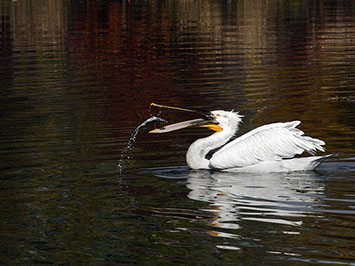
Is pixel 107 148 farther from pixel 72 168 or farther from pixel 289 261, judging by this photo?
pixel 289 261

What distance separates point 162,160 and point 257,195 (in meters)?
2.26

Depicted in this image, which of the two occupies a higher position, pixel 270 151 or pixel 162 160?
pixel 270 151

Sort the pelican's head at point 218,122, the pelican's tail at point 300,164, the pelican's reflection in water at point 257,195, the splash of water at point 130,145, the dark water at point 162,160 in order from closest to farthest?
the dark water at point 162,160, the pelican's reflection in water at point 257,195, the pelican's tail at point 300,164, the splash of water at point 130,145, the pelican's head at point 218,122

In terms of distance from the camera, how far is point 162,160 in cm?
1025

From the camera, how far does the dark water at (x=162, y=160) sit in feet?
22.7

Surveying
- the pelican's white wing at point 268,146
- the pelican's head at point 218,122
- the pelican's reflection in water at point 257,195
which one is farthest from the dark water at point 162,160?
the pelican's head at point 218,122

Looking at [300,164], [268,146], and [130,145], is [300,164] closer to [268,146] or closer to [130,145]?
[268,146]

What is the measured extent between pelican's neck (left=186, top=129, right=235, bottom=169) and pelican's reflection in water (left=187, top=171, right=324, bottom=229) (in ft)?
0.41

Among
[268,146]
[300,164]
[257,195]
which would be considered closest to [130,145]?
[268,146]

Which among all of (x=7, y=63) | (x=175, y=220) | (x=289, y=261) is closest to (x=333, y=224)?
(x=289, y=261)

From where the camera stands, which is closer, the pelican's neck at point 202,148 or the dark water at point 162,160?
the dark water at point 162,160

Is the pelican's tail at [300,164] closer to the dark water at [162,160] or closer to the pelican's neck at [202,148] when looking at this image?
the dark water at [162,160]

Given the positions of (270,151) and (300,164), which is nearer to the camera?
(300,164)

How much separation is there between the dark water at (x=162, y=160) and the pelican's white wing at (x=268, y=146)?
0.87 ft
